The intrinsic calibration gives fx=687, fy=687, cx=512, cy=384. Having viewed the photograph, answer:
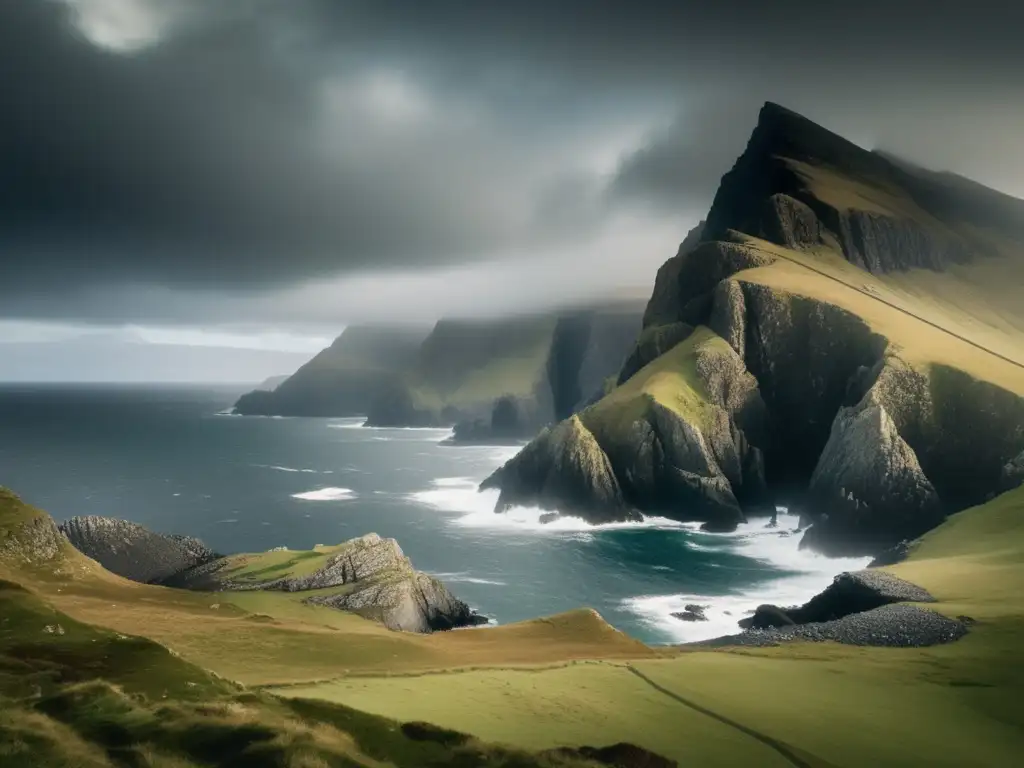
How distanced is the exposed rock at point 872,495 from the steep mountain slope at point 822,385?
243mm

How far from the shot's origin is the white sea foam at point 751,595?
67.6 m

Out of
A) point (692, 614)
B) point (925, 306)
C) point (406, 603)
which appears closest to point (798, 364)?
point (925, 306)

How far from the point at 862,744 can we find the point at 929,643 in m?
21.1

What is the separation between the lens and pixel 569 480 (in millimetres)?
124312

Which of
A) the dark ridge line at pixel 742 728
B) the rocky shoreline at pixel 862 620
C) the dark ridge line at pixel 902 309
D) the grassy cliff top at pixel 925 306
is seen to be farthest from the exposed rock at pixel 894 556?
the dark ridge line at pixel 902 309

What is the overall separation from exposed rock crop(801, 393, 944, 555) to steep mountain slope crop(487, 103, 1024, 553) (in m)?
0.24

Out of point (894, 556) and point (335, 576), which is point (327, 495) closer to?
point (335, 576)

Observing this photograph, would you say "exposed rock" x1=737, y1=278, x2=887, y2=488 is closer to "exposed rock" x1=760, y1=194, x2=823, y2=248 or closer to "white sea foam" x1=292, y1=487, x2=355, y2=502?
"exposed rock" x1=760, y1=194, x2=823, y2=248

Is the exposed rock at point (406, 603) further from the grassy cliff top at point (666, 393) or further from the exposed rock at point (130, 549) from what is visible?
the grassy cliff top at point (666, 393)

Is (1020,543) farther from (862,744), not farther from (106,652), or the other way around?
(106,652)

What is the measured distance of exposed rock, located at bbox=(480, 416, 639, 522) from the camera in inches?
4769

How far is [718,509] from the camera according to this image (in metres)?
119

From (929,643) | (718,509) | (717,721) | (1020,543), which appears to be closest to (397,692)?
(717,721)

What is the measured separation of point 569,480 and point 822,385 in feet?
200
